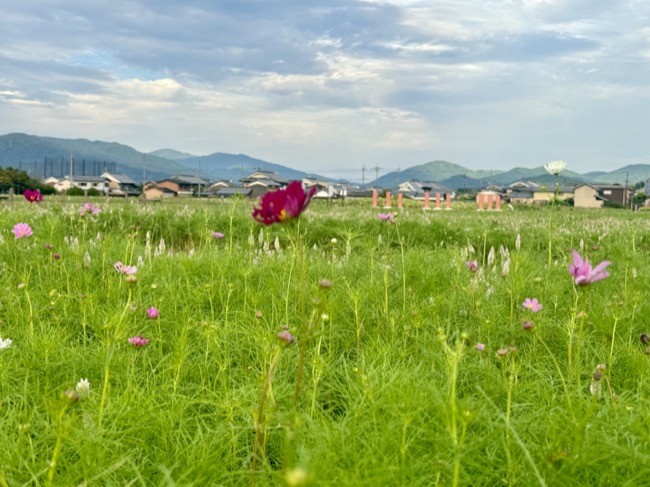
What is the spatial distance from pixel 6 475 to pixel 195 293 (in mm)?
2281

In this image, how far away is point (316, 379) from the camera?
2.23 m

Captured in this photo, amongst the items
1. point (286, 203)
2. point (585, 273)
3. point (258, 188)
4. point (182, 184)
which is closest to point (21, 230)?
point (286, 203)

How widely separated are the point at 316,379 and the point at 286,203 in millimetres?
724

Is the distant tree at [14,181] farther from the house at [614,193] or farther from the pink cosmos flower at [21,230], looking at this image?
the house at [614,193]

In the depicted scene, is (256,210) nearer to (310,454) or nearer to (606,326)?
(310,454)

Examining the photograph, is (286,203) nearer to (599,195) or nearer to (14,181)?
(14,181)

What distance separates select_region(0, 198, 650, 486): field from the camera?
1882 millimetres

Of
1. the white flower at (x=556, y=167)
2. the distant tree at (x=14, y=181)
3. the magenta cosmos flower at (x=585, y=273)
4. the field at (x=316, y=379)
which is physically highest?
the distant tree at (x=14, y=181)

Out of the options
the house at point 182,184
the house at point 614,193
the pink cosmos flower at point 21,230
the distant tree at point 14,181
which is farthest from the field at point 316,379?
the house at point 182,184

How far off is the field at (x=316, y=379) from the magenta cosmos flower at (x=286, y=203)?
0.19 ft

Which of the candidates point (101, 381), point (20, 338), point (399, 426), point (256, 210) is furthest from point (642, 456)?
point (20, 338)

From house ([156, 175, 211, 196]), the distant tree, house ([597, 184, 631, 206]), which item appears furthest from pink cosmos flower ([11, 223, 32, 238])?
house ([156, 175, 211, 196])

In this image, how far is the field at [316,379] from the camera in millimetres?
1882

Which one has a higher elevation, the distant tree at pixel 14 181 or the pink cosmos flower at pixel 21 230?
the distant tree at pixel 14 181
